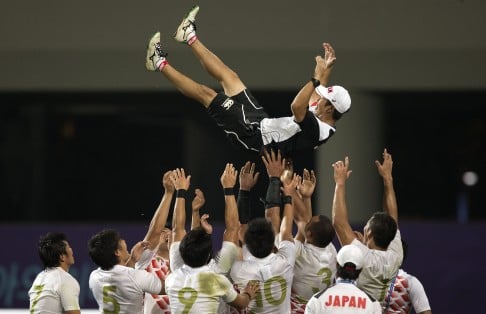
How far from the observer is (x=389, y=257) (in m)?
8.44

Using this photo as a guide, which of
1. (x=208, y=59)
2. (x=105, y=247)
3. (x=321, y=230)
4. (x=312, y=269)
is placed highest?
(x=208, y=59)

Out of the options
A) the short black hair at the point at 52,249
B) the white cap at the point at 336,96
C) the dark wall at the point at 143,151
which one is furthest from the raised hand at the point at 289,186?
the dark wall at the point at 143,151

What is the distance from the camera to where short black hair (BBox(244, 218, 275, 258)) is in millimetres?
8047

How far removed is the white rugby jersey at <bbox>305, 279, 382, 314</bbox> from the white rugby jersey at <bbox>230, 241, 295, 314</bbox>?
486mm

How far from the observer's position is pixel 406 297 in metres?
9.36

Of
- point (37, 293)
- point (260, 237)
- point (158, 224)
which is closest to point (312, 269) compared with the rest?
point (260, 237)

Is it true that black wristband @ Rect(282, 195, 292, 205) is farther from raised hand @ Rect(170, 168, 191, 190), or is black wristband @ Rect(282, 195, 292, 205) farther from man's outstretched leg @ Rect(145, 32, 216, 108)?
man's outstretched leg @ Rect(145, 32, 216, 108)

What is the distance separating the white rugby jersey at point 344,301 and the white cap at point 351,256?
0.14 meters

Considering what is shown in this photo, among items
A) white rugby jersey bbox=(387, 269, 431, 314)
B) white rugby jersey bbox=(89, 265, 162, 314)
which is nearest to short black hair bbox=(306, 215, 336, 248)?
white rugby jersey bbox=(387, 269, 431, 314)

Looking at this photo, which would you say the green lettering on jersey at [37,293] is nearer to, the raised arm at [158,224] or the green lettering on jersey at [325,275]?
the raised arm at [158,224]

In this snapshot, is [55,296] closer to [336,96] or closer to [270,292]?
[270,292]

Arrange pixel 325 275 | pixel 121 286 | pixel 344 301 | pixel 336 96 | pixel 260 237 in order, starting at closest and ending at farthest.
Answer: pixel 344 301 → pixel 260 237 → pixel 121 286 → pixel 325 275 → pixel 336 96

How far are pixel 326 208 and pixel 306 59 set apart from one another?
6.28 feet

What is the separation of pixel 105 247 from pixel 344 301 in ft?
5.59
